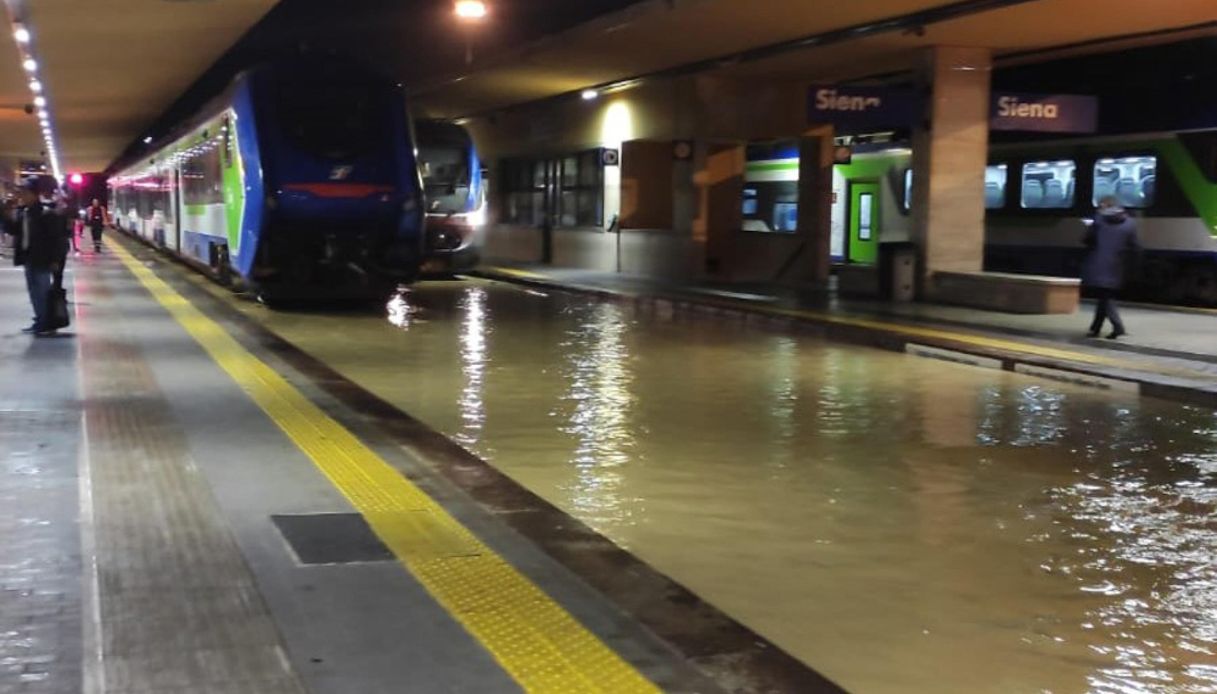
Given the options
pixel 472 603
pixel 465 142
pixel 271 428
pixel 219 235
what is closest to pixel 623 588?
pixel 472 603

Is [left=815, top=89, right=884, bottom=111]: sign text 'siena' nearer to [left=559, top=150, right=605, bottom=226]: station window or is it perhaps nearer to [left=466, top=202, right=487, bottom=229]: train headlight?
[left=466, top=202, right=487, bottom=229]: train headlight

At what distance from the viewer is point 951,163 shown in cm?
2084

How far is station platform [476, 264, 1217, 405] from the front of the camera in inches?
496

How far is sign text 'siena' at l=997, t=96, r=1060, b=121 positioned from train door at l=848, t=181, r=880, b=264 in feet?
22.4

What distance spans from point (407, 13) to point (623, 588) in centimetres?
2141

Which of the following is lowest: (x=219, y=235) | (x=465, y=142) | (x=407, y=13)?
(x=219, y=235)

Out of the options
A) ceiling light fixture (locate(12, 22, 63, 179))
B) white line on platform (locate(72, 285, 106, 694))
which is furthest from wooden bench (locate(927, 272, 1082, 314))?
ceiling light fixture (locate(12, 22, 63, 179))

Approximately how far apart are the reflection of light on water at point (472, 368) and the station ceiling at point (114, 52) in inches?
218

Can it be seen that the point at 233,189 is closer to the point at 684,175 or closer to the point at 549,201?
the point at 684,175

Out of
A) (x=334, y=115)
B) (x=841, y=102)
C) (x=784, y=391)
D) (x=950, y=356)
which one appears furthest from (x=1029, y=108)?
(x=334, y=115)

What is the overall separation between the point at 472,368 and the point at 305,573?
767 cm

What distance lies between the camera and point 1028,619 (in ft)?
17.5

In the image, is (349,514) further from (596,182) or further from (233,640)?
(596,182)

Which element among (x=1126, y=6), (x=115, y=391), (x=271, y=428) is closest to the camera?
(x=271, y=428)
